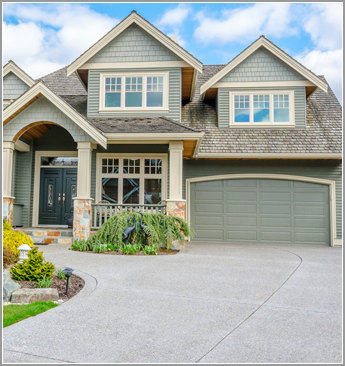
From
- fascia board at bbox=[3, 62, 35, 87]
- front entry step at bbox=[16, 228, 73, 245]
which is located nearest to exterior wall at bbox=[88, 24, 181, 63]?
fascia board at bbox=[3, 62, 35, 87]

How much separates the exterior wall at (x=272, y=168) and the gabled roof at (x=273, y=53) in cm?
269

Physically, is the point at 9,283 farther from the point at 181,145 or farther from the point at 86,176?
the point at 181,145

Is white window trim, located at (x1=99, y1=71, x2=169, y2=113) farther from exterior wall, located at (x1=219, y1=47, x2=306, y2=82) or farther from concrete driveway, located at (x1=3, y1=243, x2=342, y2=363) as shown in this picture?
concrete driveway, located at (x1=3, y1=243, x2=342, y2=363)

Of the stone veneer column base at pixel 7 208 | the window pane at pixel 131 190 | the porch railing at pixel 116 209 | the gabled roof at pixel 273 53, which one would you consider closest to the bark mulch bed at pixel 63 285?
the porch railing at pixel 116 209

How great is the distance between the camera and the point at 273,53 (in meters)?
12.0

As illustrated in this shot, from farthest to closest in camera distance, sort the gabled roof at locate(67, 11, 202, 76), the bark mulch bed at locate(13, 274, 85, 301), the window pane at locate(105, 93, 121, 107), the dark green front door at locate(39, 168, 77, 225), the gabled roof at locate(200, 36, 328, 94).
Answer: the dark green front door at locate(39, 168, 77, 225) < the gabled roof at locate(200, 36, 328, 94) < the window pane at locate(105, 93, 121, 107) < the gabled roof at locate(67, 11, 202, 76) < the bark mulch bed at locate(13, 274, 85, 301)

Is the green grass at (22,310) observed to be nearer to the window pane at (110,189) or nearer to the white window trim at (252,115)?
the window pane at (110,189)

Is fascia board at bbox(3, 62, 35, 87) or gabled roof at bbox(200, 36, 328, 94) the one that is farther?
fascia board at bbox(3, 62, 35, 87)

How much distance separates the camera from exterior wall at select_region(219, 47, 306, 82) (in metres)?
12.1

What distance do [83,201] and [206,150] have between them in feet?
14.5

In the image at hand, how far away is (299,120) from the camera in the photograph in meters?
11.9

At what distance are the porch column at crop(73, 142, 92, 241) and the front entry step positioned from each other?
57cm

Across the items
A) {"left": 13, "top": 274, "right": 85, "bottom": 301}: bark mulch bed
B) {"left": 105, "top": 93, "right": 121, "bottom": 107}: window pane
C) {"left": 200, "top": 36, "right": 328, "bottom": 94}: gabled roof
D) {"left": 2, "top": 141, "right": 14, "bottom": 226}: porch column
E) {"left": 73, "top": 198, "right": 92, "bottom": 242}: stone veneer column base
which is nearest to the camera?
{"left": 13, "top": 274, "right": 85, "bottom": 301}: bark mulch bed

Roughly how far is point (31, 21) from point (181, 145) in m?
6.47
